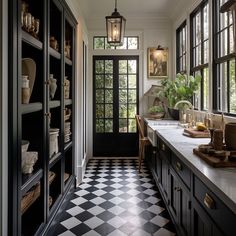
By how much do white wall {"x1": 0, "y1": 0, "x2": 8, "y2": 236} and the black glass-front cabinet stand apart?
0.05 meters

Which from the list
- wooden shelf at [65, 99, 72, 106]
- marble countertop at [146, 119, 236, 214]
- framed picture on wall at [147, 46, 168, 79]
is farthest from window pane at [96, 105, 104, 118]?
marble countertop at [146, 119, 236, 214]

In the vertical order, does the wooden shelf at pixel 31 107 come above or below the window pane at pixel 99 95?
below

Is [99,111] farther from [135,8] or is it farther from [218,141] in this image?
[218,141]

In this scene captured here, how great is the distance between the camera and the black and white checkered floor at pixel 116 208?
2830 millimetres

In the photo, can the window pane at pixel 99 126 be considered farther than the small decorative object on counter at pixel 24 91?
Yes

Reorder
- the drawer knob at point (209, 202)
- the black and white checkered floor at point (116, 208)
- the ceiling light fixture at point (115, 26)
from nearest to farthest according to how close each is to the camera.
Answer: the drawer knob at point (209, 202)
the black and white checkered floor at point (116, 208)
the ceiling light fixture at point (115, 26)

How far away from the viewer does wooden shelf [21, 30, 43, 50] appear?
1.93 metres

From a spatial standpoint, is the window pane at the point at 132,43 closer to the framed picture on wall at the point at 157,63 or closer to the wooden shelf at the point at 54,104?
the framed picture on wall at the point at 157,63

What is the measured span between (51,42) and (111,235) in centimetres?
202

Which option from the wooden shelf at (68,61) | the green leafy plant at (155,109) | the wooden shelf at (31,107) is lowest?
the wooden shelf at (31,107)

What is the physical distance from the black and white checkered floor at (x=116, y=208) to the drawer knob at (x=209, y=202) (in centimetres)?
136

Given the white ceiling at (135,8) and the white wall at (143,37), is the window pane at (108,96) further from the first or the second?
the white ceiling at (135,8)

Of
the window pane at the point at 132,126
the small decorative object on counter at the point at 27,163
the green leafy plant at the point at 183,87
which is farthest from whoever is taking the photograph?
the window pane at the point at 132,126

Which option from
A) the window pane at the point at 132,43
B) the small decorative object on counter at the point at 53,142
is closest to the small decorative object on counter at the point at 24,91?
the small decorative object on counter at the point at 53,142
